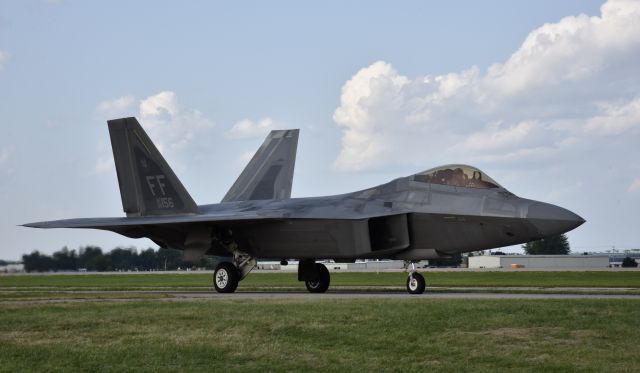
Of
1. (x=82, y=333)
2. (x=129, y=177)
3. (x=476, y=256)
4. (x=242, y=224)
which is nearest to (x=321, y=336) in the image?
(x=82, y=333)

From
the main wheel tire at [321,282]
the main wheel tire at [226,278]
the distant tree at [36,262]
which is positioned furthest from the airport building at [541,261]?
the main wheel tire at [226,278]

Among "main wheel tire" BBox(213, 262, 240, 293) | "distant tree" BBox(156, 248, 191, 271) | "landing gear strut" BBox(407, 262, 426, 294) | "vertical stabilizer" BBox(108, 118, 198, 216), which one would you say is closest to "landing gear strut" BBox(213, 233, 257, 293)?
"main wheel tire" BBox(213, 262, 240, 293)

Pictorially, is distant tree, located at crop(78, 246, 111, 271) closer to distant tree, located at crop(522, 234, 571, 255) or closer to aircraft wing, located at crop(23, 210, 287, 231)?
aircraft wing, located at crop(23, 210, 287, 231)

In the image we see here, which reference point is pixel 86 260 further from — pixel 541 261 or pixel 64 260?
pixel 541 261

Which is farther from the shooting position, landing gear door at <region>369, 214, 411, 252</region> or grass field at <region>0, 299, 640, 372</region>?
landing gear door at <region>369, 214, 411, 252</region>

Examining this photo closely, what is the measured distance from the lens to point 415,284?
21.1 m

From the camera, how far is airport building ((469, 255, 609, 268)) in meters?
77.5

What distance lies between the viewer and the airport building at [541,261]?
254 ft

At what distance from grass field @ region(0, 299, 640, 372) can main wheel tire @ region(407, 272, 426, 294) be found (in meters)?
5.29

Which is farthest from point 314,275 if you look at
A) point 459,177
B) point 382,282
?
point 382,282

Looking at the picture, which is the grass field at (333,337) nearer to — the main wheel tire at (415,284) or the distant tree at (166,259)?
the main wheel tire at (415,284)

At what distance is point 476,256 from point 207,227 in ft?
221

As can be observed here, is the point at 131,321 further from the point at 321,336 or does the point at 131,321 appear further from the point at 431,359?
the point at 431,359

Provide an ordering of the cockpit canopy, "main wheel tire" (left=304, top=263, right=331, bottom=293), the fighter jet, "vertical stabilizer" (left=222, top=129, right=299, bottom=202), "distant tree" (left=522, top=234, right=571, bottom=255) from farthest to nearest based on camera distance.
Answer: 1. "distant tree" (left=522, top=234, right=571, bottom=255)
2. "vertical stabilizer" (left=222, top=129, right=299, bottom=202)
3. "main wheel tire" (left=304, top=263, right=331, bottom=293)
4. the cockpit canopy
5. the fighter jet
